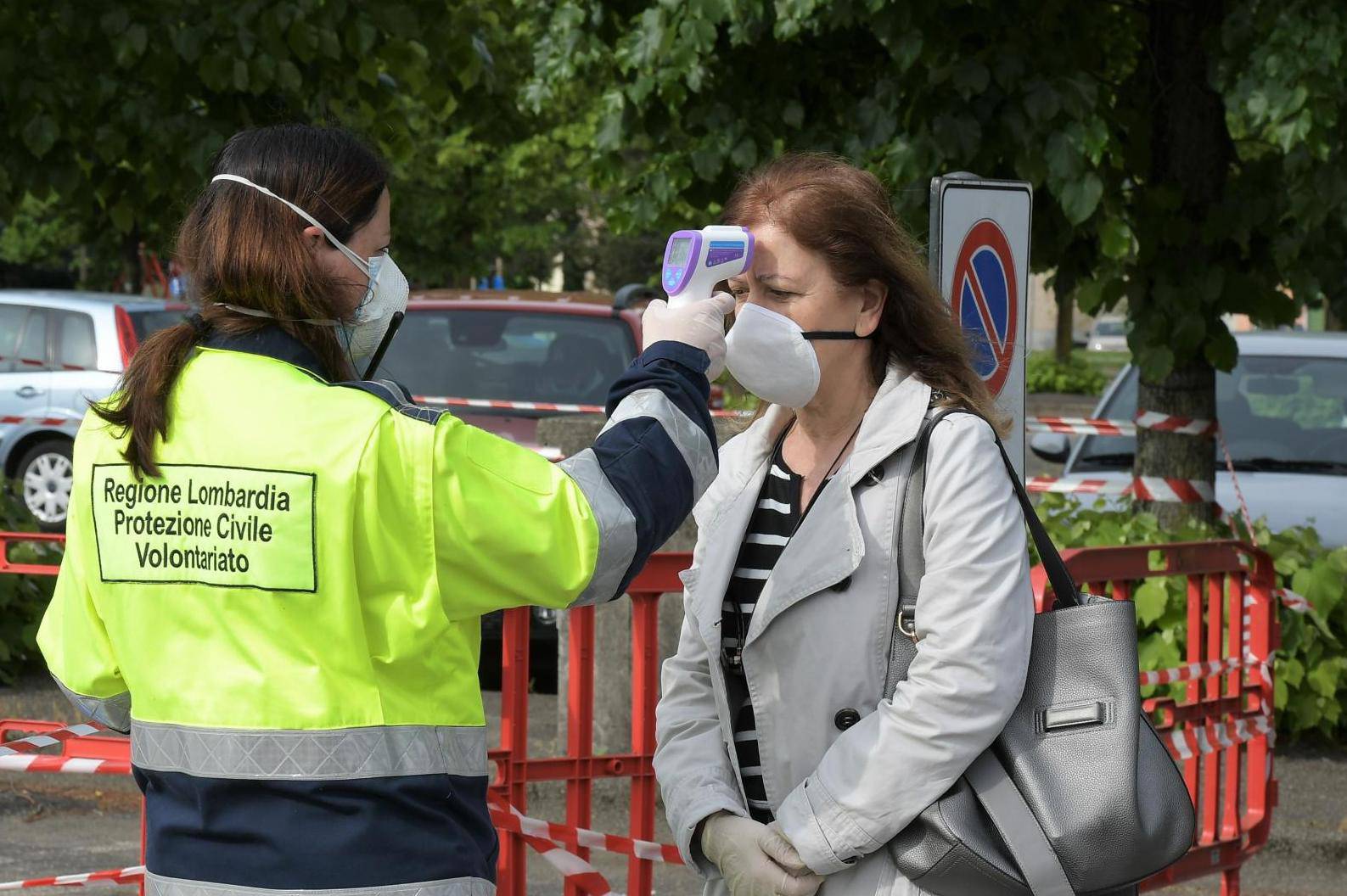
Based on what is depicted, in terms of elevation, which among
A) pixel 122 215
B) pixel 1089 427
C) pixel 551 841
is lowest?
pixel 551 841

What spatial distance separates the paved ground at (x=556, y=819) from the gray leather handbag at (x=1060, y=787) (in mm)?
3087

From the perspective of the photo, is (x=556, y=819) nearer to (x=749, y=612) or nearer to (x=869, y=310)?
(x=749, y=612)

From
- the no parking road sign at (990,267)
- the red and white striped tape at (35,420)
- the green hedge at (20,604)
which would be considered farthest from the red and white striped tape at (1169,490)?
the red and white striped tape at (35,420)

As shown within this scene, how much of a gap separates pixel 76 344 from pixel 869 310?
1236cm

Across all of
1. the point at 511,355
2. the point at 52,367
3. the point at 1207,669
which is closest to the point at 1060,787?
the point at 1207,669

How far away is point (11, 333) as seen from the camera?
14.3 m

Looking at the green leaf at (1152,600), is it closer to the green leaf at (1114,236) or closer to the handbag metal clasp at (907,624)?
the green leaf at (1114,236)

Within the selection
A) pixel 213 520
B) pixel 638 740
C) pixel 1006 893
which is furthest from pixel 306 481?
pixel 638 740

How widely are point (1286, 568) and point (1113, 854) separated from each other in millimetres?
4929

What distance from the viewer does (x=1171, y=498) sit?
7.57 m

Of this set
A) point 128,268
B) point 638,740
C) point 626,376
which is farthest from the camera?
point 128,268

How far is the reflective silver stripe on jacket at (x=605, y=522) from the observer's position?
2129 millimetres

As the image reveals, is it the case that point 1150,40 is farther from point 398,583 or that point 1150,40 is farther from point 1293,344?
point 398,583

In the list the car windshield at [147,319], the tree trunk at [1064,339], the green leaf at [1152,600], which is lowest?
the tree trunk at [1064,339]
